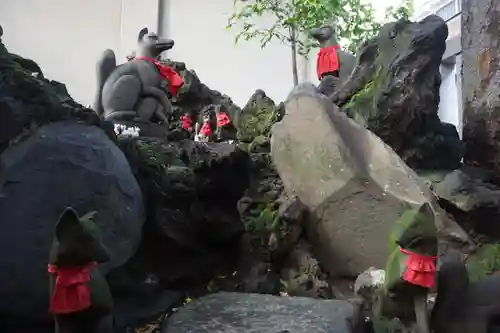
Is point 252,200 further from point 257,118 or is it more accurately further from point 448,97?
point 448,97

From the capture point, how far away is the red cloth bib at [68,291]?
1154 mm

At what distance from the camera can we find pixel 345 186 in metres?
2.20

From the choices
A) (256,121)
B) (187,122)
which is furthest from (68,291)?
(187,122)

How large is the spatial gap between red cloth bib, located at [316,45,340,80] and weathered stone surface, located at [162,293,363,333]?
2.70 metres

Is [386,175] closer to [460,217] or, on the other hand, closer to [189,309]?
[460,217]

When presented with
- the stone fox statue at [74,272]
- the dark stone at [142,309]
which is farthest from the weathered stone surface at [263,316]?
the stone fox statue at [74,272]

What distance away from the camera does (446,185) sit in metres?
2.48

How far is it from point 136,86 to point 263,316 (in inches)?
64.2

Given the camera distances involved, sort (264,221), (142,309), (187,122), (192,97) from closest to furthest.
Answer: (142,309)
(264,221)
(187,122)
(192,97)

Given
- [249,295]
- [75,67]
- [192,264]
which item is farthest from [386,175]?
[75,67]

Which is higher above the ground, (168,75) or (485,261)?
(168,75)

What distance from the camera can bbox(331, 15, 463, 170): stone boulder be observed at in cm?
270

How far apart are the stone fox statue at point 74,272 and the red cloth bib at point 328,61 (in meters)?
3.30

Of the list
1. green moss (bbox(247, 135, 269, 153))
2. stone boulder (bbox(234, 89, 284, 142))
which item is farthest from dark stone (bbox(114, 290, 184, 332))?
stone boulder (bbox(234, 89, 284, 142))
